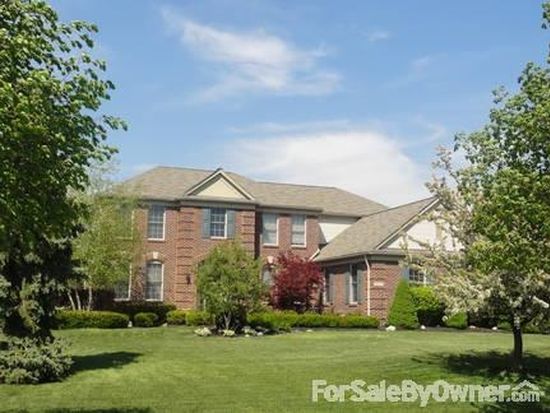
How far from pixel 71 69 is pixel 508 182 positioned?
684 centimetres

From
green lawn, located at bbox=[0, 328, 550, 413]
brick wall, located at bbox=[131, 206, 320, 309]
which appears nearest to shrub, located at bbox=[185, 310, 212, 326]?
brick wall, located at bbox=[131, 206, 320, 309]

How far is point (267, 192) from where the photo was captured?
4466 centimetres

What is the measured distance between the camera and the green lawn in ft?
48.3

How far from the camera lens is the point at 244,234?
4075cm

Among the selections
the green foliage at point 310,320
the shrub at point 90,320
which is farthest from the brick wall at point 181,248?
the green foliage at point 310,320

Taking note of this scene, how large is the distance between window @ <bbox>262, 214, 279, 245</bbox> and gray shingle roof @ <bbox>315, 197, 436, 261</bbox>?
293cm

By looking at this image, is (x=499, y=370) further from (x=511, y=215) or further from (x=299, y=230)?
(x=299, y=230)

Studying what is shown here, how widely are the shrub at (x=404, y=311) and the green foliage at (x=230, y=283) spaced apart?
28.5ft

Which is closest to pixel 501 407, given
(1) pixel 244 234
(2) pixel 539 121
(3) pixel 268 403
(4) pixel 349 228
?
(3) pixel 268 403

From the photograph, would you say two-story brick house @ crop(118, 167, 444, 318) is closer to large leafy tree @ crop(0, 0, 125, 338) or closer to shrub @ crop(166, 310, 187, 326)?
shrub @ crop(166, 310, 187, 326)

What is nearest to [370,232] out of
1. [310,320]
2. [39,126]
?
[310,320]

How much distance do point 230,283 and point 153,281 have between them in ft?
41.9

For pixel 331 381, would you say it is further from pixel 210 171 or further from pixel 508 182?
pixel 210 171

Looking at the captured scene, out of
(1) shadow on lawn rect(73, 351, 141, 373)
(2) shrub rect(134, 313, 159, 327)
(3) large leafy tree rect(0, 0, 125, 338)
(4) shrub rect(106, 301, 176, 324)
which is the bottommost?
(1) shadow on lawn rect(73, 351, 141, 373)
